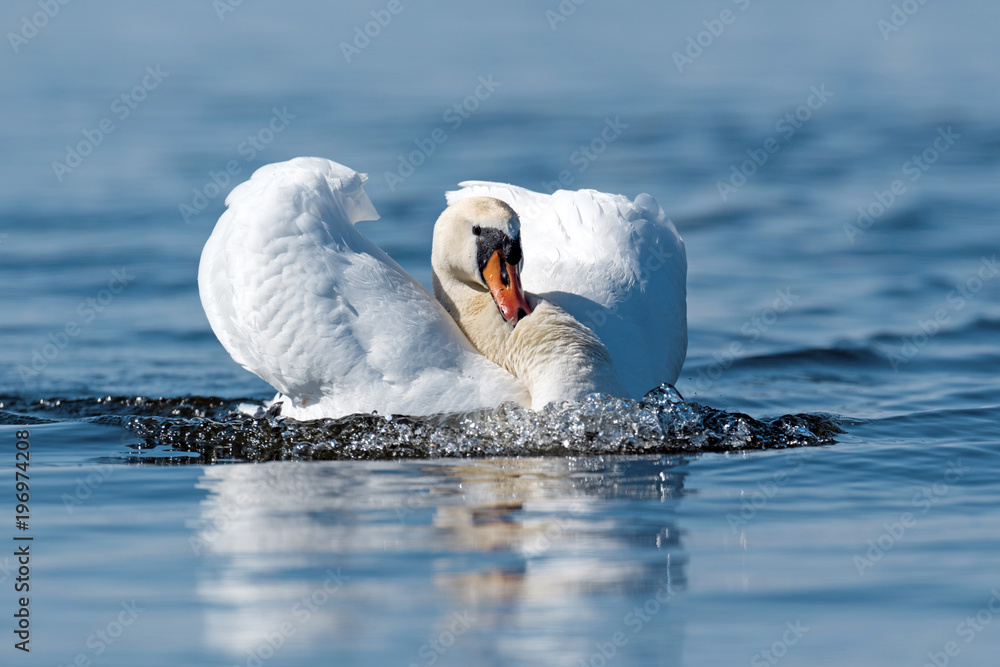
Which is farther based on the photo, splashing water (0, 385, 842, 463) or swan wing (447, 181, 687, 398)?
swan wing (447, 181, 687, 398)

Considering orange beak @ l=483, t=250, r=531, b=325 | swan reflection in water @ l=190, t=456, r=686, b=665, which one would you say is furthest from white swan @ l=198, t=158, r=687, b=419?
swan reflection in water @ l=190, t=456, r=686, b=665

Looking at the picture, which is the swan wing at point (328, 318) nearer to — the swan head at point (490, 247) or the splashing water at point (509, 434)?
the splashing water at point (509, 434)

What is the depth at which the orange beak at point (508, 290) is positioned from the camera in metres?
7.52

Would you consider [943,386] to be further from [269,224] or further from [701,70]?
[701,70]

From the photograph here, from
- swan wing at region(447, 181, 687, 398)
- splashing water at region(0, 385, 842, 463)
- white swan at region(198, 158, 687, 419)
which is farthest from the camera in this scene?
swan wing at region(447, 181, 687, 398)

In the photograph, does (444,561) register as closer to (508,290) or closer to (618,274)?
(508,290)

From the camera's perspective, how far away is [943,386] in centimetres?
926

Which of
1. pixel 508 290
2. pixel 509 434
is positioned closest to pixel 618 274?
pixel 508 290

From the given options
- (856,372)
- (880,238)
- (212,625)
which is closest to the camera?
(212,625)

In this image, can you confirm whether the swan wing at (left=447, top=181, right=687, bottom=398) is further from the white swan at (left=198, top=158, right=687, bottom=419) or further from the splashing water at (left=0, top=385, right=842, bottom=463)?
the splashing water at (left=0, top=385, right=842, bottom=463)

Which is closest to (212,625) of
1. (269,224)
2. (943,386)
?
(269,224)

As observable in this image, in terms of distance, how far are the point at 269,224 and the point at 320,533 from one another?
2.77 meters

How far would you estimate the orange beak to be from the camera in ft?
24.7

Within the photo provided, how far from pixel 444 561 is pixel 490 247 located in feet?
9.41
